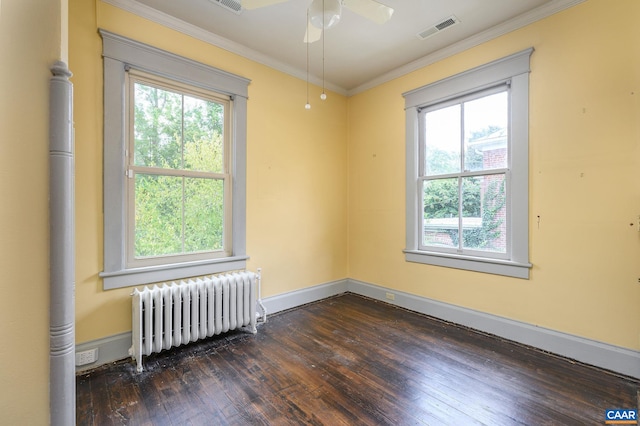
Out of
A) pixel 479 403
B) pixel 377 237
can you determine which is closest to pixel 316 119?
pixel 377 237

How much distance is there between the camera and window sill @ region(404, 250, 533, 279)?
107 inches

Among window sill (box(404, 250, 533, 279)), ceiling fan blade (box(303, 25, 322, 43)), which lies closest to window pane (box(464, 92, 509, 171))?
window sill (box(404, 250, 533, 279))

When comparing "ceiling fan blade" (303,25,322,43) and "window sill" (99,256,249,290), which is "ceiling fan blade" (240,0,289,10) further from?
"window sill" (99,256,249,290)

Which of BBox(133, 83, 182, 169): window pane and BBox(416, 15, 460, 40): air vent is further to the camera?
BBox(416, 15, 460, 40): air vent

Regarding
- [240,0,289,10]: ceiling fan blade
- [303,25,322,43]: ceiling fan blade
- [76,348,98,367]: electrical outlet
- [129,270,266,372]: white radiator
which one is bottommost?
[76,348,98,367]: electrical outlet

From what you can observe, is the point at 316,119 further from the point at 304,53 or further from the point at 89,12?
the point at 89,12

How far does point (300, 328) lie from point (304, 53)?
3.18 m

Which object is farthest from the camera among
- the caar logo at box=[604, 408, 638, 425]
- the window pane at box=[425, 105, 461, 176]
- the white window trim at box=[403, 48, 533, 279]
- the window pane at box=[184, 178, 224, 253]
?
the window pane at box=[425, 105, 461, 176]

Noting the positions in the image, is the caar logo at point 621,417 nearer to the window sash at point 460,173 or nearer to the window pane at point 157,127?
the window sash at point 460,173

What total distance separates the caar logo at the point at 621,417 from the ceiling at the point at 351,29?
314 centimetres

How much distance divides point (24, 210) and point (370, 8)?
2228mm

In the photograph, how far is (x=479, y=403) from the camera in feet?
6.13

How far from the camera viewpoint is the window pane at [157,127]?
257cm

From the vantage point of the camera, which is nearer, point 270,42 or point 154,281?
point 154,281
